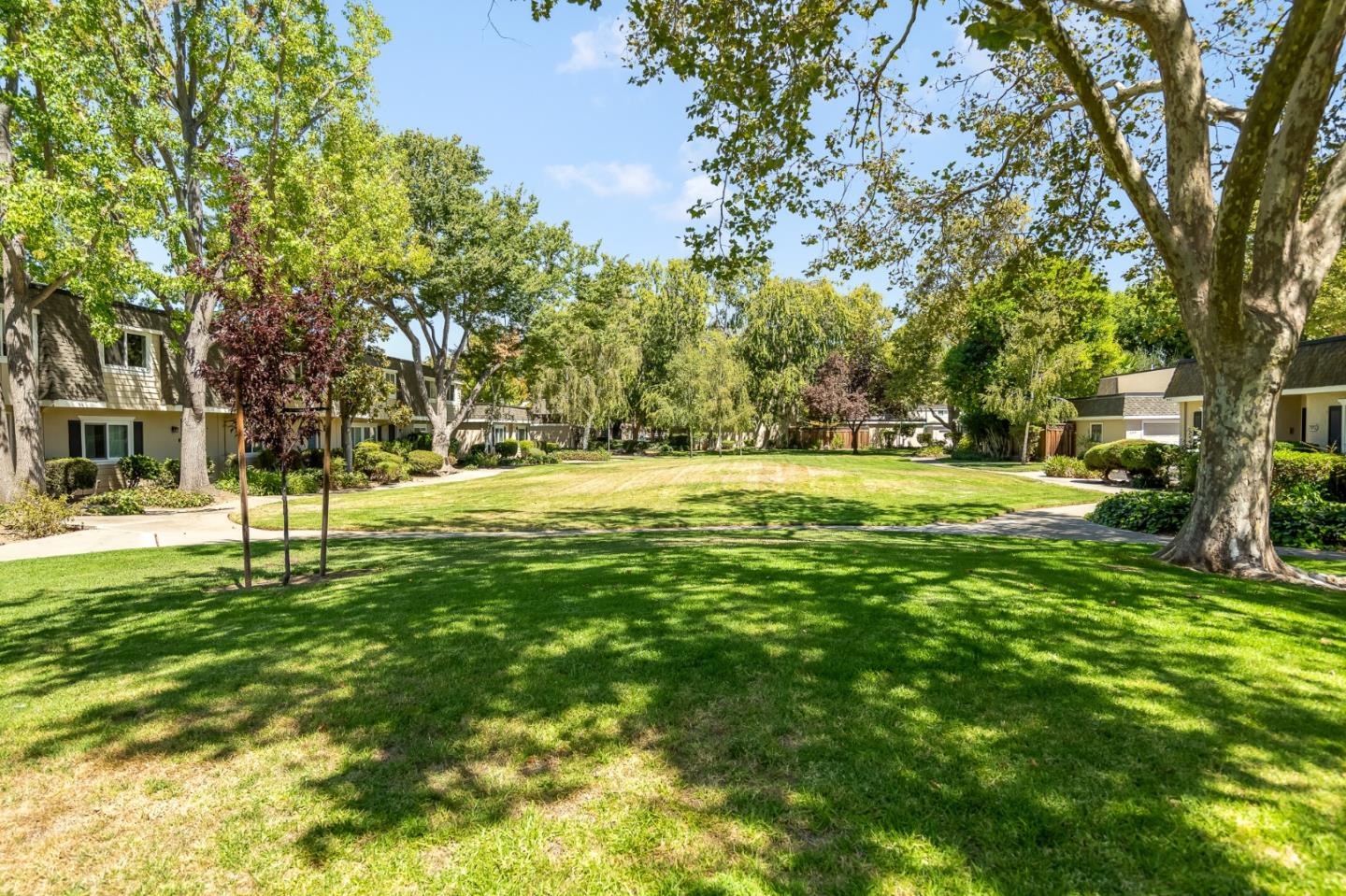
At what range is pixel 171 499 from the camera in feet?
62.3

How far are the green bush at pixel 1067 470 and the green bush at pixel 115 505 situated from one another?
32241mm

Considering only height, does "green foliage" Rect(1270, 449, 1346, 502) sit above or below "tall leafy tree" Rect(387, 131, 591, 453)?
below

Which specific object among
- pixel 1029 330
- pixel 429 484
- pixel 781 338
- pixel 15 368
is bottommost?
pixel 429 484

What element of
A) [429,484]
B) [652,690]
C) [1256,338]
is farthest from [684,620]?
[429,484]

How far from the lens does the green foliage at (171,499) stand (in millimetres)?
18859

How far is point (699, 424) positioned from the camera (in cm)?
4672

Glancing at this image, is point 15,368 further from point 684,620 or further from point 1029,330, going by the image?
point 1029,330

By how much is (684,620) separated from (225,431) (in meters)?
27.8

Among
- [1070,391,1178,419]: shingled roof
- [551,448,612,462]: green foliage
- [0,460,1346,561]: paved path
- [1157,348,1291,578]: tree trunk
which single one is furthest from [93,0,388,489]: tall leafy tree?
[1070,391,1178,419]: shingled roof

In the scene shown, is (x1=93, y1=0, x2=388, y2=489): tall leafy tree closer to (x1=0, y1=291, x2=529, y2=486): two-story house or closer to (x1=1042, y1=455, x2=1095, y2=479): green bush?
(x1=0, y1=291, x2=529, y2=486): two-story house

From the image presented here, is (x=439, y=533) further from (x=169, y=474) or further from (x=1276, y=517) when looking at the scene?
(x=1276, y=517)

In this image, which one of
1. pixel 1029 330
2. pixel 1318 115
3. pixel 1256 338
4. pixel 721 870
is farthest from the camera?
pixel 1029 330

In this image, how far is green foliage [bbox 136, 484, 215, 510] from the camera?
18.9m

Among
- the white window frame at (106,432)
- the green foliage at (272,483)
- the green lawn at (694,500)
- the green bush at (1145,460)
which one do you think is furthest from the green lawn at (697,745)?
the white window frame at (106,432)
